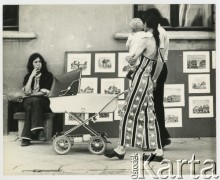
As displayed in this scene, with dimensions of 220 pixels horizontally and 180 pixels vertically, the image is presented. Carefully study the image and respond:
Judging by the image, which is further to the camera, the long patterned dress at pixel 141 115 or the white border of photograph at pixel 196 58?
the white border of photograph at pixel 196 58

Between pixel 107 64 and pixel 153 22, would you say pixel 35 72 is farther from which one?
pixel 153 22

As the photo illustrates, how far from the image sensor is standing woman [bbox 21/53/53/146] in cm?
329

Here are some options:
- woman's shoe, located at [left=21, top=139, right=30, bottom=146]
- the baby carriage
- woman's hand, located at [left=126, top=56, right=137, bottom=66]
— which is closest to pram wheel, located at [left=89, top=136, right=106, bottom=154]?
the baby carriage

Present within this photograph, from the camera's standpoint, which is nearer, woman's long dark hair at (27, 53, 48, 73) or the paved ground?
the paved ground

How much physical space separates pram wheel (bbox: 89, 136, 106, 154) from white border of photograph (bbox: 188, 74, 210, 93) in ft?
2.74

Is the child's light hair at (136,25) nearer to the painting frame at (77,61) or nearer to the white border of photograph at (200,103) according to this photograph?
the painting frame at (77,61)

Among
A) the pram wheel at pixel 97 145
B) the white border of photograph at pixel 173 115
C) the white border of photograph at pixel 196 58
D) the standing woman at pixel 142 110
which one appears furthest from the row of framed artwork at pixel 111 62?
the pram wheel at pixel 97 145

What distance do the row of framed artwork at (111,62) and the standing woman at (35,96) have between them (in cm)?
21

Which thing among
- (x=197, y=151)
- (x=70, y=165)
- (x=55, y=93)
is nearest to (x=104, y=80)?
(x=55, y=93)

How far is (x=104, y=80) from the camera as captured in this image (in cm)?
332

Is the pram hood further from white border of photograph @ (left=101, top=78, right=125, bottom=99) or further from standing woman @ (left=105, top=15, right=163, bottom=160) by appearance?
standing woman @ (left=105, top=15, right=163, bottom=160)

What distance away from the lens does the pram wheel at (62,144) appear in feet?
10.7

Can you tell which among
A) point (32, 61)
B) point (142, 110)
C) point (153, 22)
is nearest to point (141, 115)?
point (142, 110)

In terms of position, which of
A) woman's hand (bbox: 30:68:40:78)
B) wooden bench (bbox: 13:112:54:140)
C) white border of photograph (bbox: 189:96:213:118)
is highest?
woman's hand (bbox: 30:68:40:78)
